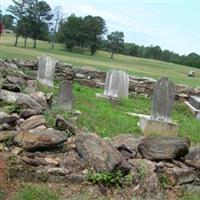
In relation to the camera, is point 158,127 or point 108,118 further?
point 108,118

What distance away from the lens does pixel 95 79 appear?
21031 mm

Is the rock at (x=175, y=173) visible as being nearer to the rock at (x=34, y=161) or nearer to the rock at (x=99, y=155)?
the rock at (x=99, y=155)

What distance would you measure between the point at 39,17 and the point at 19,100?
7449 cm

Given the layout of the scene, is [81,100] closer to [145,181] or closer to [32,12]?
[145,181]

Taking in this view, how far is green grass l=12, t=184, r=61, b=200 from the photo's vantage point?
5.50 meters

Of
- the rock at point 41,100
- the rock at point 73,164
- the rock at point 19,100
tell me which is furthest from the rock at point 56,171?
the rock at point 41,100

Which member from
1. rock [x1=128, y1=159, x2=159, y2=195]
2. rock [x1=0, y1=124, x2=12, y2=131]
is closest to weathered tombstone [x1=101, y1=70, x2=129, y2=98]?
rock [x1=0, y1=124, x2=12, y2=131]

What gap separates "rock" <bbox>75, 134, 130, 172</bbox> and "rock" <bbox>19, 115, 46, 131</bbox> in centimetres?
100

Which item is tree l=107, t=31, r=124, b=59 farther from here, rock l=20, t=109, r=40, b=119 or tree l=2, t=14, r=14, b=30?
rock l=20, t=109, r=40, b=119

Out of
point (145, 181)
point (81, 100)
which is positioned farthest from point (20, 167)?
point (81, 100)

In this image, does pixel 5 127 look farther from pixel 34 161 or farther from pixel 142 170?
pixel 142 170

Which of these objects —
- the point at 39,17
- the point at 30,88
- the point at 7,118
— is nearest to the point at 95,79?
the point at 30,88

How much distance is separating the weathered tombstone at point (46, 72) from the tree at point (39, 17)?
62986 mm

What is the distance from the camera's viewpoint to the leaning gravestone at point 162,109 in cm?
1120
